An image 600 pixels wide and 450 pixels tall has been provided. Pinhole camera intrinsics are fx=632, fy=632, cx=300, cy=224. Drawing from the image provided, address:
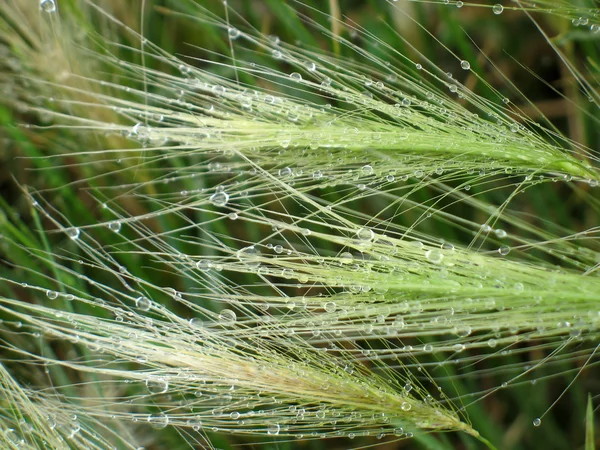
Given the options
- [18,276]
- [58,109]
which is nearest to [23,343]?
[18,276]

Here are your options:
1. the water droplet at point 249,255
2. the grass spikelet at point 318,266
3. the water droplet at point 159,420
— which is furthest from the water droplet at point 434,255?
the water droplet at point 159,420

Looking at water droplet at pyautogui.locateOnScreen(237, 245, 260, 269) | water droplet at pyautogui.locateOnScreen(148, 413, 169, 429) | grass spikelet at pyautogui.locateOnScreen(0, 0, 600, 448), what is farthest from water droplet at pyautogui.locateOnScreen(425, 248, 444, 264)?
water droplet at pyautogui.locateOnScreen(148, 413, 169, 429)

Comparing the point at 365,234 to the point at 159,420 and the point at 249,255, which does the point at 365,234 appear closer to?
the point at 249,255

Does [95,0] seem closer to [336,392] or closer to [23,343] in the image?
[23,343]

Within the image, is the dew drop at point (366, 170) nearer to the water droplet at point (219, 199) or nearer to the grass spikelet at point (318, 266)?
the grass spikelet at point (318, 266)

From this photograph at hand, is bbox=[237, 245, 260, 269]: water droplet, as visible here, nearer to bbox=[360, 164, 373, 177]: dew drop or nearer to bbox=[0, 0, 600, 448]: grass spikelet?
bbox=[0, 0, 600, 448]: grass spikelet

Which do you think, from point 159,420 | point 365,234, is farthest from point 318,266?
point 159,420
